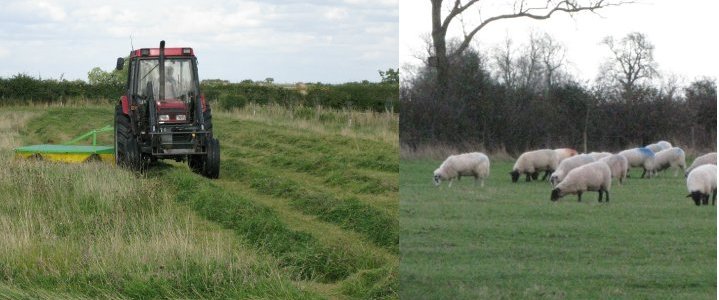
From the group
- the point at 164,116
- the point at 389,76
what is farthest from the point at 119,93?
the point at 164,116

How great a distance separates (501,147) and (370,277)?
3.53 metres

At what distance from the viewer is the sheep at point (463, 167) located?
317 centimetres

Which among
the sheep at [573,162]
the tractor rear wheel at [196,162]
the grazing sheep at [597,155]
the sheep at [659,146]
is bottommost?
the tractor rear wheel at [196,162]

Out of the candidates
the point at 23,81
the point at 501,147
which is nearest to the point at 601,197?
the point at 501,147

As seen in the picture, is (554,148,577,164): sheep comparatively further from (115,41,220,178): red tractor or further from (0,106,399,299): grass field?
(115,41,220,178): red tractor

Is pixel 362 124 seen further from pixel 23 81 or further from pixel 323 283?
pixel 23 81

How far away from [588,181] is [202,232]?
617 centimetres

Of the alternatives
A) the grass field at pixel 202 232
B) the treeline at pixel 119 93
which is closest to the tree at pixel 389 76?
the treeline at pixel 119 93

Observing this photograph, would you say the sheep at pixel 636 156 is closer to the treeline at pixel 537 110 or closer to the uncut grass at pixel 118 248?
the treeline at pixel 537 110

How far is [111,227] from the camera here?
8.78m

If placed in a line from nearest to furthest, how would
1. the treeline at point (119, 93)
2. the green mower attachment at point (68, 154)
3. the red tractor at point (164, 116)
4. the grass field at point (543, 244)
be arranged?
the grass field at point (543, 244), the red tractor at point (164, 116), the green mower attachment at point (68, 154), the treeline at point (119, 93)

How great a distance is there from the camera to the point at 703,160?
10.7 feet

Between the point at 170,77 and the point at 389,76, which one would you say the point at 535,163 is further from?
the point at 389,76

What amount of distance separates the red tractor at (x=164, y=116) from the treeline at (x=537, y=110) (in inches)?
485
